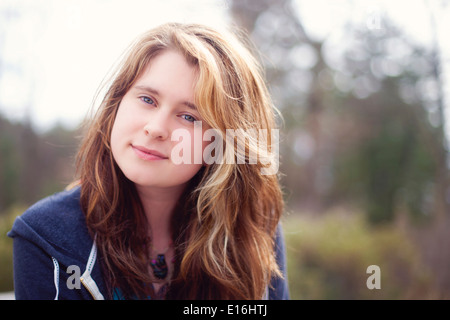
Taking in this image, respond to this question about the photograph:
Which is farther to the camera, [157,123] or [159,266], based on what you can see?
[159,266]

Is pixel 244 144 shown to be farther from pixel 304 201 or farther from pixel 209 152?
pixel 304 201

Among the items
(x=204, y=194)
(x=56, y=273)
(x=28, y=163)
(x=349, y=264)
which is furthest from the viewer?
(x=28, y=163)

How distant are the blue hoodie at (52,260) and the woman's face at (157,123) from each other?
372mm

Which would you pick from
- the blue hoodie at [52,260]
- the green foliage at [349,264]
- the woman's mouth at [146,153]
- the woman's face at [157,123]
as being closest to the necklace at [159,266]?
the blue hoodie at [52,260]

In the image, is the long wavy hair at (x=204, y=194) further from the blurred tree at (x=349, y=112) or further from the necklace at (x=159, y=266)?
the blurred tree at (x=349, y=112)

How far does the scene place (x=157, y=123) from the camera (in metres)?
1.50

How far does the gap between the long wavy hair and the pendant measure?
5 centimetres

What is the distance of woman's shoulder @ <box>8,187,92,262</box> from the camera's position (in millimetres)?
1474

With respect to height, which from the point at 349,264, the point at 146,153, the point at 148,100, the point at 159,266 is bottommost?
the point at 349,264

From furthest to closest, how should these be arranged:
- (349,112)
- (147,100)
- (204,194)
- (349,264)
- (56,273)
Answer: (349,112), (349,264), (204,194), (147,100), (56,273)

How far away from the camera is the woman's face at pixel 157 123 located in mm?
1519

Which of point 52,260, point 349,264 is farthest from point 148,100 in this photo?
point 349,264

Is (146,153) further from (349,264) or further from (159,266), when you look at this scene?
(349,264)

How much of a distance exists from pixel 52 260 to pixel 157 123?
718 mm
